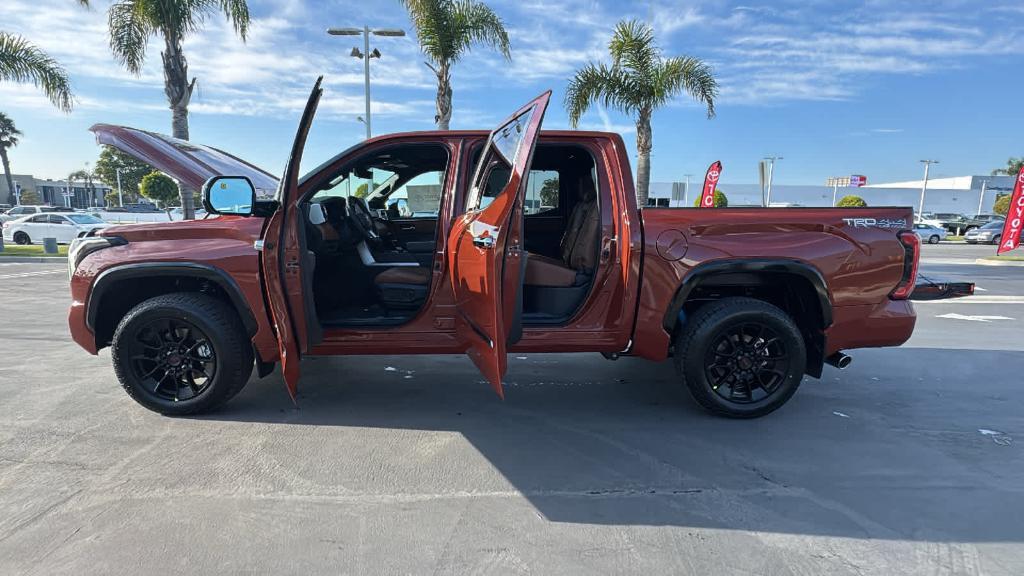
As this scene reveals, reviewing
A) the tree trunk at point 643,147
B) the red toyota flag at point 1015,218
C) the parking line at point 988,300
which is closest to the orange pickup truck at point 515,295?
the parking line at point 988,300

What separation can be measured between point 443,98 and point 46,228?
16.1 meters

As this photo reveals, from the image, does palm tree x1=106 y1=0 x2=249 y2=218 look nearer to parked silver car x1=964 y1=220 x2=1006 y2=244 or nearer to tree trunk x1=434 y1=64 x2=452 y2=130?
tree trunk x1=434 y1=64 x2=452 y2=130

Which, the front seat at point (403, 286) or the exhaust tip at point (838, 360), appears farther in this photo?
the front seat at point (403, 286)

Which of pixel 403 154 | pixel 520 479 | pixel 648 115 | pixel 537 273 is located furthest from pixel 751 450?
pixel 648 115

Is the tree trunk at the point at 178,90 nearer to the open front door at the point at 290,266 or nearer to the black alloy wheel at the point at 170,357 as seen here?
the black alloy wheel at the point at 170,357

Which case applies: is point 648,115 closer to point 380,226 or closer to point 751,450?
point 380,226

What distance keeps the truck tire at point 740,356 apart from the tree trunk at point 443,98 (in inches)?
430

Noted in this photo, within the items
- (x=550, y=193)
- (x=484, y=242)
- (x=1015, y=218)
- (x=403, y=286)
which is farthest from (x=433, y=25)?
(x=1015, y=218)

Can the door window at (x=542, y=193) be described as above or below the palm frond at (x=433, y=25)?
below

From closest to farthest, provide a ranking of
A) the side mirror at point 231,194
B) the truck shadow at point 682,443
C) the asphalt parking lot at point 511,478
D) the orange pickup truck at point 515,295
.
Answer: the asphalt parking lot at point 511,478 → the truck shadow at point 682,443 → the side mirror at point 231,194 → the orange pickup truck at point 515,295

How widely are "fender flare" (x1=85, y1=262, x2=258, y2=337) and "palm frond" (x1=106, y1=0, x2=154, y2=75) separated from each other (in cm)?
1068

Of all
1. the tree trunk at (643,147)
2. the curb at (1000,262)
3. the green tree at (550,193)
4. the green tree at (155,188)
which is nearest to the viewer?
the green tree at (550,193)

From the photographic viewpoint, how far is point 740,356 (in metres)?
3.54

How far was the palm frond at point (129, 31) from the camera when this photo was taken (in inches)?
437
